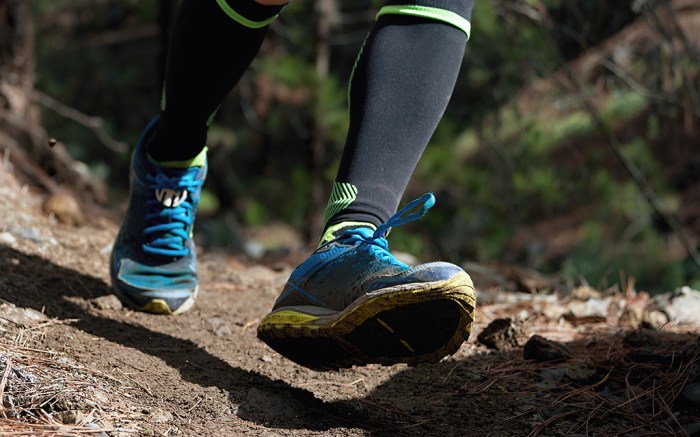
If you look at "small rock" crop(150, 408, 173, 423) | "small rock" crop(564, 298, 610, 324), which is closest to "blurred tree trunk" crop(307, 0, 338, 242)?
"small rock" crop(564, 298, 610, 324)

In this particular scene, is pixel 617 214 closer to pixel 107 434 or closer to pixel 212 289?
pixel 212 289

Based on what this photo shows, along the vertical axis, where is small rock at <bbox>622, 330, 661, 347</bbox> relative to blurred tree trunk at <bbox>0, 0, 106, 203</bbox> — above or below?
below

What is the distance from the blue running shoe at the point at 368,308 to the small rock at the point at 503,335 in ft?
1.63

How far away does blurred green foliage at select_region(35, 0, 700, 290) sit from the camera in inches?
211

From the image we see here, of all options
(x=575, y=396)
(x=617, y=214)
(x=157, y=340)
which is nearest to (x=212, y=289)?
(x=157, y=340)

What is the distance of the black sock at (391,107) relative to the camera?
1.57 metres

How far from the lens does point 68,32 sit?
9.38m

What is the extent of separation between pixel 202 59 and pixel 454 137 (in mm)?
5188

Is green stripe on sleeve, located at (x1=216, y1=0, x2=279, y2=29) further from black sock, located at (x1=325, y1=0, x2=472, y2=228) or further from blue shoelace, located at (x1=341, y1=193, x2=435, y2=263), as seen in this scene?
blue shoelace, located at (x1=341, y1=193, x2=435, y2=263)

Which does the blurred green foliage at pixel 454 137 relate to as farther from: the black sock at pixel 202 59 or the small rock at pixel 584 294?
the black sock at pixel 202 59

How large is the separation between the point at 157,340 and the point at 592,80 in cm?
721

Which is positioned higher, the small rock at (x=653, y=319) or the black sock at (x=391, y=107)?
the black sock at (x=391, y=107)

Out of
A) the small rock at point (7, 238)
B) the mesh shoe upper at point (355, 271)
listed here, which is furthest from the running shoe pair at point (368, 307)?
the small rock at point (7, 238)

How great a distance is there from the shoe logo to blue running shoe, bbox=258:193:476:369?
19.7 inches
